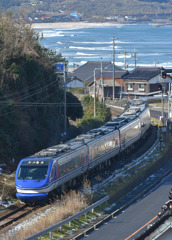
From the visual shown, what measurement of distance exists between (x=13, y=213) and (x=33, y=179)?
1.71m

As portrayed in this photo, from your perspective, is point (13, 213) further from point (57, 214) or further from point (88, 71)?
point (88, 71)

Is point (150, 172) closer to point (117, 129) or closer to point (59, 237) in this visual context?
point (117, 129)

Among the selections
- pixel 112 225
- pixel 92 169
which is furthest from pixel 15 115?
pixel 112 225

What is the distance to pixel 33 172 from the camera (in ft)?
76.5

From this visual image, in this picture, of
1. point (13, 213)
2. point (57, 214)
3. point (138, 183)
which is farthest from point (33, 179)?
point (138, 183)

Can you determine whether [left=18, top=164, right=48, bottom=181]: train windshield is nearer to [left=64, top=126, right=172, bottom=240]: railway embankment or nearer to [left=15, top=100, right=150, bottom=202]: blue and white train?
[left=15, top=100, right=150, bottom=202]: blue and white train

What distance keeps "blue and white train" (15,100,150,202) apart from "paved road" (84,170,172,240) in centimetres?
369

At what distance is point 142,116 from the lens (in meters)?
40.8

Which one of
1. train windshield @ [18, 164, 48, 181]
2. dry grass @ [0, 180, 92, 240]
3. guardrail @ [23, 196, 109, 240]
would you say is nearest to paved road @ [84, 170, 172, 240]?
guardrail @ [23, 196, 109, 240]

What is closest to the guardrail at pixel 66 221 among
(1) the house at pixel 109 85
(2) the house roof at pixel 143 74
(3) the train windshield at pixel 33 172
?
(3) the train windshield at pixel 33 172

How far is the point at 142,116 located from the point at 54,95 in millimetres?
7118

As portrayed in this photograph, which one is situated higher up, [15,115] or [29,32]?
[29,32]

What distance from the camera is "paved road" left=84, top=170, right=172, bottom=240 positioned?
63.2 ft

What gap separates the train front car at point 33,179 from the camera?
2280cm
